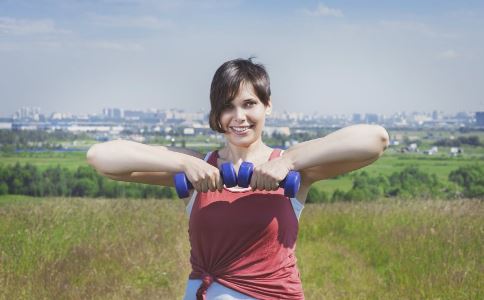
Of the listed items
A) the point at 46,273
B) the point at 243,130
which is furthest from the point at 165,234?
the point at 243,130

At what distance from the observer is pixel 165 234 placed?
9.09m

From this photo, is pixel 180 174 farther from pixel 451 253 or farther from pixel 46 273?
pixel 451 253

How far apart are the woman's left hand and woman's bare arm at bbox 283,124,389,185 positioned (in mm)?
91

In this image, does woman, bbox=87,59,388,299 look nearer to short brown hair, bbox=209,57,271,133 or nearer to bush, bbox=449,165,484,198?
short brown hair, bbox=209,57,271,133

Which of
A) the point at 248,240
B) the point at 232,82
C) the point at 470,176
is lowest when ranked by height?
the point at 470,176

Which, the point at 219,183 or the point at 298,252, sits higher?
the point at 219,183

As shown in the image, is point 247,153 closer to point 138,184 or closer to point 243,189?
point 243,189

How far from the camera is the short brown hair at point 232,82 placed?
227 cm

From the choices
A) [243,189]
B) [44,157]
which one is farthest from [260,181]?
[44,157]

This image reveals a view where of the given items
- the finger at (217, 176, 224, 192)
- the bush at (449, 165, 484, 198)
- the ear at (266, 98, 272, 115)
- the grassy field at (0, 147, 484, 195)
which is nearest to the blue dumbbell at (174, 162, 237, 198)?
the finger at (217, 176, 224, 192)

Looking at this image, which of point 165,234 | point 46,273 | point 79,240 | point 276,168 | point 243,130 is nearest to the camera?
point 276,168

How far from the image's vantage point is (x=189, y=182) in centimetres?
219

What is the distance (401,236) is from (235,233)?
20.6 feet

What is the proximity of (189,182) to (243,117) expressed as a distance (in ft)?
1.03
